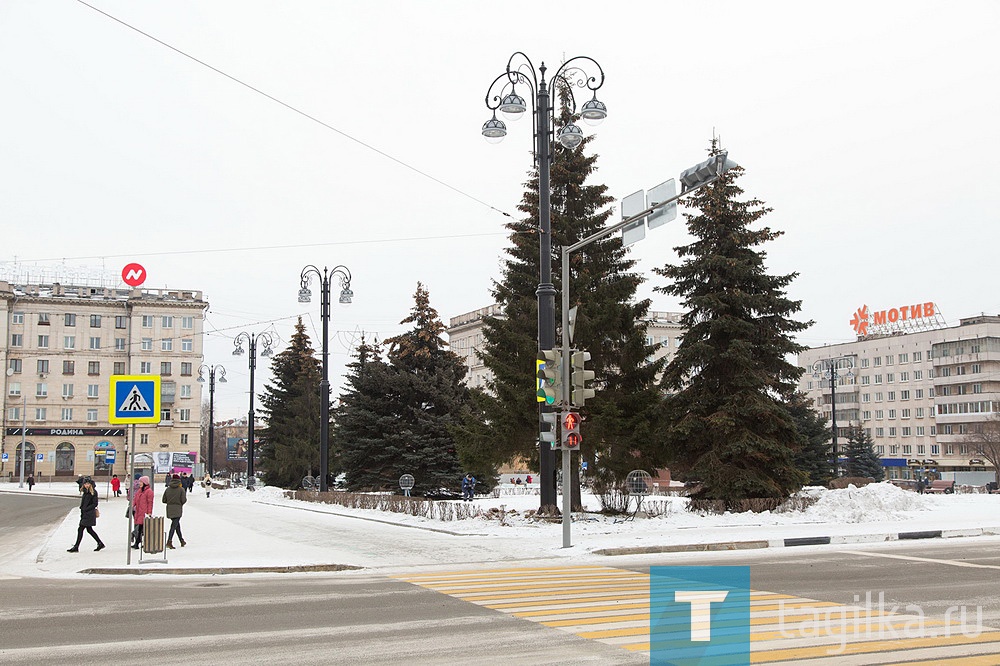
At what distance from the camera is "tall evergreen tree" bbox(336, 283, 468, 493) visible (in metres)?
41.8

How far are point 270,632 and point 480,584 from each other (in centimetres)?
443

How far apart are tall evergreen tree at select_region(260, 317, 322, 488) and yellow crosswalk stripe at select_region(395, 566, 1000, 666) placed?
4317 cm

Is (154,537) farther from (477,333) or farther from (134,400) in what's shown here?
(477,333)

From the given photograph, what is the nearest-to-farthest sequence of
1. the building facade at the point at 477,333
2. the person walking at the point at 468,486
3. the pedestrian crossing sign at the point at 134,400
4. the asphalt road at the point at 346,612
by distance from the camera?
the asphalt road at the point at 346,612
the pedestrian crossing sign at the point at 134,400
the person walking at the point at 468,486
the building facade at the point at 477,333

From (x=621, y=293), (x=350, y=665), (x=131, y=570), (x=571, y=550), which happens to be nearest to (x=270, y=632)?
(x=350, y=665)

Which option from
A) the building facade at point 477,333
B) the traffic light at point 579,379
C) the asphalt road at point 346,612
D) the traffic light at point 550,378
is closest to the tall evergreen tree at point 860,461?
the asphalt road at point 346,612

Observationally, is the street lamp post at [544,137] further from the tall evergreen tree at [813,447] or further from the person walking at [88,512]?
the tall evergreen tree at [813,447]

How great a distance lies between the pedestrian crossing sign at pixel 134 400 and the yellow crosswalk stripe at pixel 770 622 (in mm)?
6026

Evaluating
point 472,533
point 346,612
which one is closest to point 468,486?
point 472,533

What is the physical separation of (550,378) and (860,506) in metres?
11.9

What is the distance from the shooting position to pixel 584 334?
25.3 m

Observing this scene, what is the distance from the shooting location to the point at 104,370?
99500 millimetres

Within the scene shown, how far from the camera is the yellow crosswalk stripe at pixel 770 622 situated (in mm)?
8195

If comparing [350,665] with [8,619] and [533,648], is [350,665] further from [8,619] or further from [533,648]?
[8,619]
